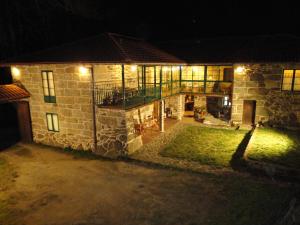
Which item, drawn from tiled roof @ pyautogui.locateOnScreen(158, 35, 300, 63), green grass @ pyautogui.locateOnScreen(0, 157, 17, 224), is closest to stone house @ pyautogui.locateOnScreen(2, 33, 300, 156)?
tiled roof @ pyautogui.locateOnScreen(158, 35, 300, 63)

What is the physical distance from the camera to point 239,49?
18609 millimetres

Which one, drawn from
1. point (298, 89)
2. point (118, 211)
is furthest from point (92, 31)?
point (118, 211)

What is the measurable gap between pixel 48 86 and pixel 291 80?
53.4 feet

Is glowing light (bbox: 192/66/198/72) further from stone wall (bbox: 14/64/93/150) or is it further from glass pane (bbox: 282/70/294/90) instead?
stone wall (bbox: 14/64/93/150)

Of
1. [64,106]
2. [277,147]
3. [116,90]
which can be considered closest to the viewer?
[277,147]

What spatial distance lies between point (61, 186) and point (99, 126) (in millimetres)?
3975

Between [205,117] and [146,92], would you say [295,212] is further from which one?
[205,117]

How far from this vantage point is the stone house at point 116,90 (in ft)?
41.1

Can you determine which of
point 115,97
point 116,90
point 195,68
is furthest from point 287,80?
point 115,97

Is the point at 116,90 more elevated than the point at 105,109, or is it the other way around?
the point at 116,90

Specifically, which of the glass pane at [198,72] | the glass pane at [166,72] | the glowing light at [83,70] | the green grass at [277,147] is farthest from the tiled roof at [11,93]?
the green grass at [277,147]

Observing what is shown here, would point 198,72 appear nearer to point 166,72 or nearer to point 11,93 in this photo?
point 166,72

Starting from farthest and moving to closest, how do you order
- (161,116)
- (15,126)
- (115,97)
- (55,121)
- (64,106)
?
1. (15,126)
2. (161,116)
3. (55,121)
4. (64,106)
5. (115,97)

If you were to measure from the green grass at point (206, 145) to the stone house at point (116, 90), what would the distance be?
193 centimetres
